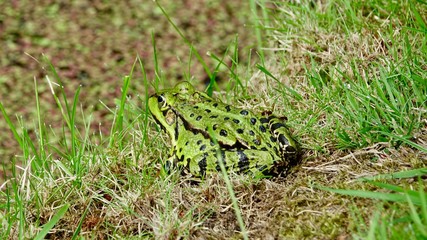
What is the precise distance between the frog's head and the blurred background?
138cm

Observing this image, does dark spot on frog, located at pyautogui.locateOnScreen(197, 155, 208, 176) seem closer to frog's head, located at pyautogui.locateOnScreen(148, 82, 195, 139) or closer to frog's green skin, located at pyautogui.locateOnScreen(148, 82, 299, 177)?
frog's green skin, located at pyautogui.locateOnScreen(148, 82, 299, 177)

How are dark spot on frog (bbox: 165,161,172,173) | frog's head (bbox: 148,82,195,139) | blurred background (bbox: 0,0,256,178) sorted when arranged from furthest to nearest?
blurred background (bbox: 0,0,256,178), frog's head (bbox: 148,82,195,139), dark spot on frog (bbox: 165,161,172,173)

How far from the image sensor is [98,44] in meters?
4.78

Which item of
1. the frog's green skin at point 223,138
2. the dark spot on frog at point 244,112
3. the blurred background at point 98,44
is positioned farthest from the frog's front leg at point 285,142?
the blurred background at point 98,44

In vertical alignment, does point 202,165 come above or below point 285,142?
below

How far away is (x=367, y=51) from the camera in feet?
9.68

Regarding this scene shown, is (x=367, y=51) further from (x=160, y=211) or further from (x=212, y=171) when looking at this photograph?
(x=160, y=211)

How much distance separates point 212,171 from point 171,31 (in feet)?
8.91

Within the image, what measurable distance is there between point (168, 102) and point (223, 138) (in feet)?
1.40

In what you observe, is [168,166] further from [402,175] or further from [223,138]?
[402,175]

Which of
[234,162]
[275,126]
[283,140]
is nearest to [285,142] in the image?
[283,140]

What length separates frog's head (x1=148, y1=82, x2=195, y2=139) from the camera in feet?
9.21

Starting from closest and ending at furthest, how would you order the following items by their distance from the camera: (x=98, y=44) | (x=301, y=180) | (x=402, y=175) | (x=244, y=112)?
(x=402, y=175)
(x=301, y=180)
(x=244, y=112)
(x=98, y=44)

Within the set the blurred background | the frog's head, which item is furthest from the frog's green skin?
the blurred background
